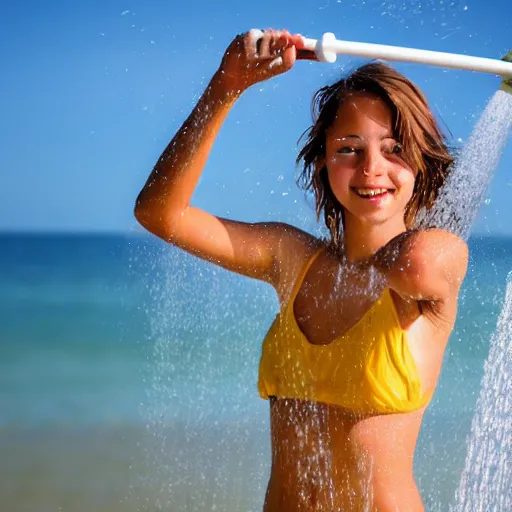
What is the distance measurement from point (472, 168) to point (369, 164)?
0.41 metres

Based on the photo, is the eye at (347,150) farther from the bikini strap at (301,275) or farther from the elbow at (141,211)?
the elbow at (141,211)

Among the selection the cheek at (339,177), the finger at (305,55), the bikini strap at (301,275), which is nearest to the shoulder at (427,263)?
the cheek at (339,177)

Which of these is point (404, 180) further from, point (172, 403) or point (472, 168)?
point (172, 403)

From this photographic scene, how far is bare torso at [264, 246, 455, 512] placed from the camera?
8.80ft

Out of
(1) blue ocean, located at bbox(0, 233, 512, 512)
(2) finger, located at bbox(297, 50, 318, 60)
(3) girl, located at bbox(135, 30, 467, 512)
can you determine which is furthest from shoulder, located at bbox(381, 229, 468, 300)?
(1) blue ocean, located at bbox(0, 233, 512, 512)

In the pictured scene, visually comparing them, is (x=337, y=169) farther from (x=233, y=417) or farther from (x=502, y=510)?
(x=233, y=417)

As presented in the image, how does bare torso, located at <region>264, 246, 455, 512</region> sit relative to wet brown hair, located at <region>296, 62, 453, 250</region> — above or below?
below

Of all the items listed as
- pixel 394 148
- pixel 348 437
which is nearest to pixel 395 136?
pixel 394 148

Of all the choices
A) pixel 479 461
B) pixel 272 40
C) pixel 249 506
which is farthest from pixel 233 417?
pixel 272 40

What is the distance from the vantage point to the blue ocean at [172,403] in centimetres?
575

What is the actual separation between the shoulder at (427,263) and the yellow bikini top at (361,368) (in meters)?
0.17

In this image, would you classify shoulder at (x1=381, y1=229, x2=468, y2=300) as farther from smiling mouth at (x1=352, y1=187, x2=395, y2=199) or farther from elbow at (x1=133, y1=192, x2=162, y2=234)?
elbow at (x1=133, y1=192, x2=162, y2=234)

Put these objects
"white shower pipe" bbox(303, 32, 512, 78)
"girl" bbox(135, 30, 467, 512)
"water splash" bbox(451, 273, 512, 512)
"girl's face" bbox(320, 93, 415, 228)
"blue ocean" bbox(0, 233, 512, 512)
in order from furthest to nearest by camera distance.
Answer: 1. "blue ocean" bbox(0, 233, 512, 512)
2. "water splash" bbox(451, 273, 512, 512)
3. "girl's face" bbox(320, 93, 415, 228)
4. "girl" bbox(135, 30, 467, 512)
5. "white shower pipe" bbox(303, 32, 512, 78)

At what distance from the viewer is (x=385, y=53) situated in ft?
7.48
